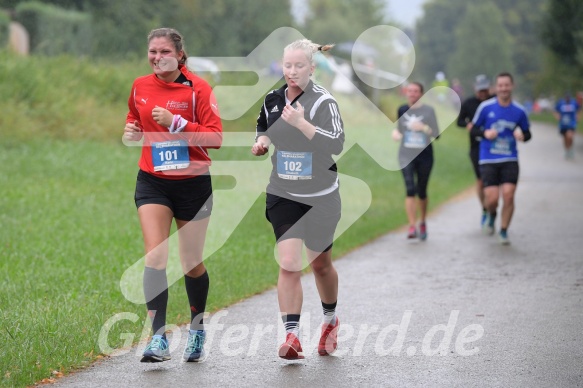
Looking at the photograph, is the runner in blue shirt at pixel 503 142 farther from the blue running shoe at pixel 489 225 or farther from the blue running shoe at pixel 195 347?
the blue running shoe at pixel 195 347

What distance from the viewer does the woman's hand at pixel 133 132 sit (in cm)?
660

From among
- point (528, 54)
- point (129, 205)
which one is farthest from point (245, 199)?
point (528, 54)

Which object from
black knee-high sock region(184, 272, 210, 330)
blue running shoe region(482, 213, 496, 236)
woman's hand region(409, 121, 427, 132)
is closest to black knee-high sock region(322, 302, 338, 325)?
black knee-high sock region(184, 272, 210, 330)

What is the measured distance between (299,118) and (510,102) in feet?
24.6

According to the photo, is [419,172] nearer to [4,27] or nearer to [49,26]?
[4,27]

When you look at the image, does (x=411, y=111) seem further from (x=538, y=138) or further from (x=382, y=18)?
(x=382, y=18)

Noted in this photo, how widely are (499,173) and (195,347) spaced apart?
24.7 feet

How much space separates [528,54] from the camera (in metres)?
Answer: 124

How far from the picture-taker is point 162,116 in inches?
250

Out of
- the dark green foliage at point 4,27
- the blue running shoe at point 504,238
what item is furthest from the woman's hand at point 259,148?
the dark green foliage at point 4,27

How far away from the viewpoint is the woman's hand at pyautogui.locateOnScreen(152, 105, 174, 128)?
633cm

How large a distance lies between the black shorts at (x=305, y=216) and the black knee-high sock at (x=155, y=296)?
789 mm

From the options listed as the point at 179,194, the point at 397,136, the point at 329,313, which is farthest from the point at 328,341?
the point at 397,136

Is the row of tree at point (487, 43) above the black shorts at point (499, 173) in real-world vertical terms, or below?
above
